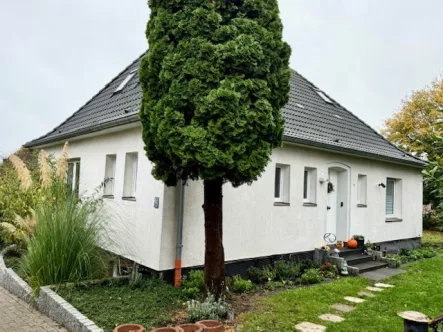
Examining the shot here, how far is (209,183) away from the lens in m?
5.23

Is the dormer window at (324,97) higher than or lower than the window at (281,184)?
higher

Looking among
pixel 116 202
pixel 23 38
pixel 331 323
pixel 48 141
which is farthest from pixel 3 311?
pixel 23 38

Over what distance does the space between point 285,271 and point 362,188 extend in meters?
4.75

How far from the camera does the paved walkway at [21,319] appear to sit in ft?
15.4

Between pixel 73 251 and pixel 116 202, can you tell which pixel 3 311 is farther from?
pixel 116 202

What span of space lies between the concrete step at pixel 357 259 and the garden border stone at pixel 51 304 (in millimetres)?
6626

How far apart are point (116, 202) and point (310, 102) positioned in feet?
23.4

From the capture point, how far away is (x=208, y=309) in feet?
15.8

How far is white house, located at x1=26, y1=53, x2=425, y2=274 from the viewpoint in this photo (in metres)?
6.62

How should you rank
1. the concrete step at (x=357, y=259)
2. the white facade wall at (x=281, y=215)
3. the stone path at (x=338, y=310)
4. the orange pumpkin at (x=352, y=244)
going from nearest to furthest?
the stone path at (x=338, y=310)
the white facade wall at (x=281, y=215)
the concrete step at (x=357, y=259)
the orange pumpkin at (x=352, y=244)

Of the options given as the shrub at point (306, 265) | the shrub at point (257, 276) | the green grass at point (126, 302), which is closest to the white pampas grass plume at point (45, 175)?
the green grass at point (126, 302)

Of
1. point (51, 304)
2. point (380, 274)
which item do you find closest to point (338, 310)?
point (380, 274)

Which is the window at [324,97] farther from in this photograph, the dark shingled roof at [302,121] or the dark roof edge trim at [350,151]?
the dark roof edge trim at [350,151]

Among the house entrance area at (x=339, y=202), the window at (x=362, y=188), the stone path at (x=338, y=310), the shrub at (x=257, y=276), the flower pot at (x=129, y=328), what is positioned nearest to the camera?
the flower pot at (x=129, y=328)
